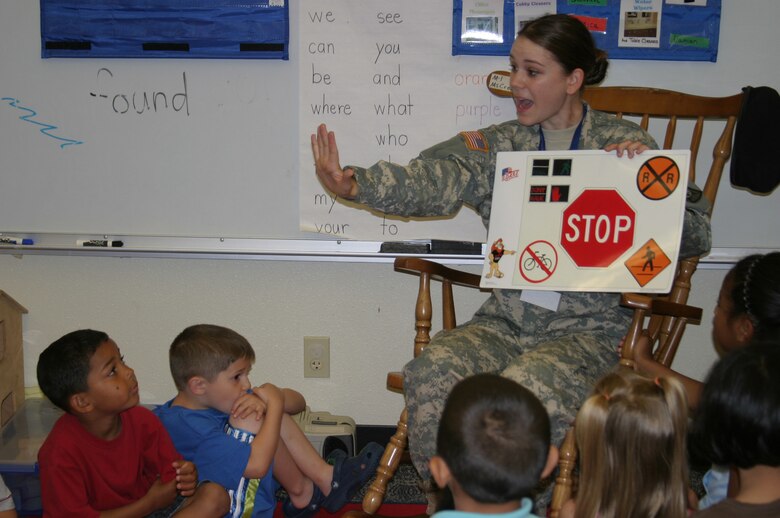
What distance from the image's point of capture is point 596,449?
1661mm

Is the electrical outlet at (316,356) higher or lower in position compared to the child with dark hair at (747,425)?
lower

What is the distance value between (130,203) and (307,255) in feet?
2.32

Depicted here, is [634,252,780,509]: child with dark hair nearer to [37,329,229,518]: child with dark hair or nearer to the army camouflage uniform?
the army camouflage uniform

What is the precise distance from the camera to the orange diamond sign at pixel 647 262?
88.6 inches

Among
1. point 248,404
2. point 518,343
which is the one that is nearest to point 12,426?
point 248,404

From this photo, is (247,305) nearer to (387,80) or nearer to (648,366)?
(387,80)

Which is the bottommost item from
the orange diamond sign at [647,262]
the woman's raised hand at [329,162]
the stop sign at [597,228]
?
the orange diamond sign at [647,262]

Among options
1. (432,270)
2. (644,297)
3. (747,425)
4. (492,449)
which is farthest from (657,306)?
(492,449)

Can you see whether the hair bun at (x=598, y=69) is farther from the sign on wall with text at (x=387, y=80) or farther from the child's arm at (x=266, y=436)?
the child's arm at (x=266, y=436)

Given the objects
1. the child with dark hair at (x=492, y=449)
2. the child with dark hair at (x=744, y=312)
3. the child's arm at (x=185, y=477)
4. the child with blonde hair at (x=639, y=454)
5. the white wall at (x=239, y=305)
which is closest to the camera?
the child with dark hair at (x=492, y=449)

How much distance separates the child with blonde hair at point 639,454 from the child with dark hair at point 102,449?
111 cm

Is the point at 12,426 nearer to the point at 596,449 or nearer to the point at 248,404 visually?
the point at 248,404

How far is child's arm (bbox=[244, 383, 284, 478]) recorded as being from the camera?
2.24m

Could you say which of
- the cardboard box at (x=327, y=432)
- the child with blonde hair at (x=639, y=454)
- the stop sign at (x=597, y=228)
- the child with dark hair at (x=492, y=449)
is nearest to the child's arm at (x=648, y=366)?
the stop sign at (x=597, y=228)
